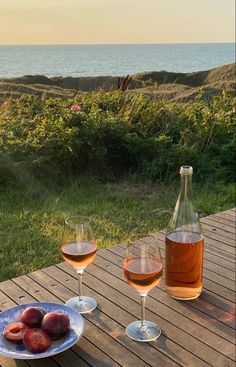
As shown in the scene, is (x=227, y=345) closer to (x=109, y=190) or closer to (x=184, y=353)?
(x=184, y=353)

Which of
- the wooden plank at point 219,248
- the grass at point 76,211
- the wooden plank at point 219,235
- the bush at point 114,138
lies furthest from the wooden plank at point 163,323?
the bush at point 114,138

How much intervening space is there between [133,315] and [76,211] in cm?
213

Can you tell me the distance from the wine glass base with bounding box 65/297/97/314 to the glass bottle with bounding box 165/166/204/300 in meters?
0.22

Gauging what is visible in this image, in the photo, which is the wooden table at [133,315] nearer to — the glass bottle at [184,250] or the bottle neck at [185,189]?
the glass bottle at [184,250]

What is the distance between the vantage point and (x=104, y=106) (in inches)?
188

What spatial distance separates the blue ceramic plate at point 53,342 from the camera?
3.29ft

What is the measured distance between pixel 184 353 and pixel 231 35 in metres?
5.52

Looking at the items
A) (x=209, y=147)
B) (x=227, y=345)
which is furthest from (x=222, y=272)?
(x=209, y=147)

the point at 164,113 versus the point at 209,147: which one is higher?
the point at 164,113

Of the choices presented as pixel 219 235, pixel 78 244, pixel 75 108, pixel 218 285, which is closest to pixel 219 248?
pixel 219 235

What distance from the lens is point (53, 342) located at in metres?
1.05

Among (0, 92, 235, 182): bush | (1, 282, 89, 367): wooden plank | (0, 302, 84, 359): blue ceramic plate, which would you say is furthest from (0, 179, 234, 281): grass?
(0, 302, 84, 359): blue ceramic plate

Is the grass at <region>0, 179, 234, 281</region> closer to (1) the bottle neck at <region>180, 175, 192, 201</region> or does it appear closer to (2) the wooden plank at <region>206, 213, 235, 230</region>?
(2) the wooden plank at <region>206, 213, 235, 230</region>

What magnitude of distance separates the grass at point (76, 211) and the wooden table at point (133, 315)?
40.1 inches
